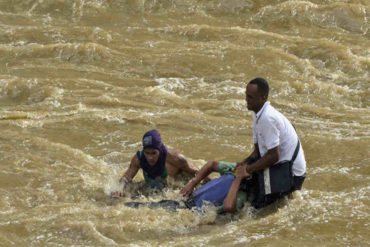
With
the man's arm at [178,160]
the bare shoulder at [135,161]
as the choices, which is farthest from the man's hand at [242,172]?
the bare shoulder at [135,161]

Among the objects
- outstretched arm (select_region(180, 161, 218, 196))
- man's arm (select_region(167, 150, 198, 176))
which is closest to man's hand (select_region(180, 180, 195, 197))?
outstretched arm (select_region(180, 161, 218, 196))

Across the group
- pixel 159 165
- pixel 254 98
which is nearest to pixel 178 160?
pixel 159 165

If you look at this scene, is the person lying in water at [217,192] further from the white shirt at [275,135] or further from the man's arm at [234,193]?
the white shirt at [275,135]

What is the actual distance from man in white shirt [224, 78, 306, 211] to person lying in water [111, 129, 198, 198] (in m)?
0.75

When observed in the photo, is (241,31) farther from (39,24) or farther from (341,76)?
(39,24)

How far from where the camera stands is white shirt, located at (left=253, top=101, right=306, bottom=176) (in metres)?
6.21

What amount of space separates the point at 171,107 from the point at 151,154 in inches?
175

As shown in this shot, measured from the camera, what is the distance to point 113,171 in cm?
830

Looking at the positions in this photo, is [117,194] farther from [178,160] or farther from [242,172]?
[242,172]

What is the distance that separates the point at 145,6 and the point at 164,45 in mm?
3070

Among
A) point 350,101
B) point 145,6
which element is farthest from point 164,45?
point 350,101

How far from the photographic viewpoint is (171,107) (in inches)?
449

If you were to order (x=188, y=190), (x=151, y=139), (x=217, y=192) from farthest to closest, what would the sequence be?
(x=151, y=139) → (x=188, y=190) → (x=217, y=192)

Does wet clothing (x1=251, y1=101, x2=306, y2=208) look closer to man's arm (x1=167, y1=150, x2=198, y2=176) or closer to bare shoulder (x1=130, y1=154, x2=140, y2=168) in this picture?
man's arm (x1=167, y1=150, x2=198, y2=176)
